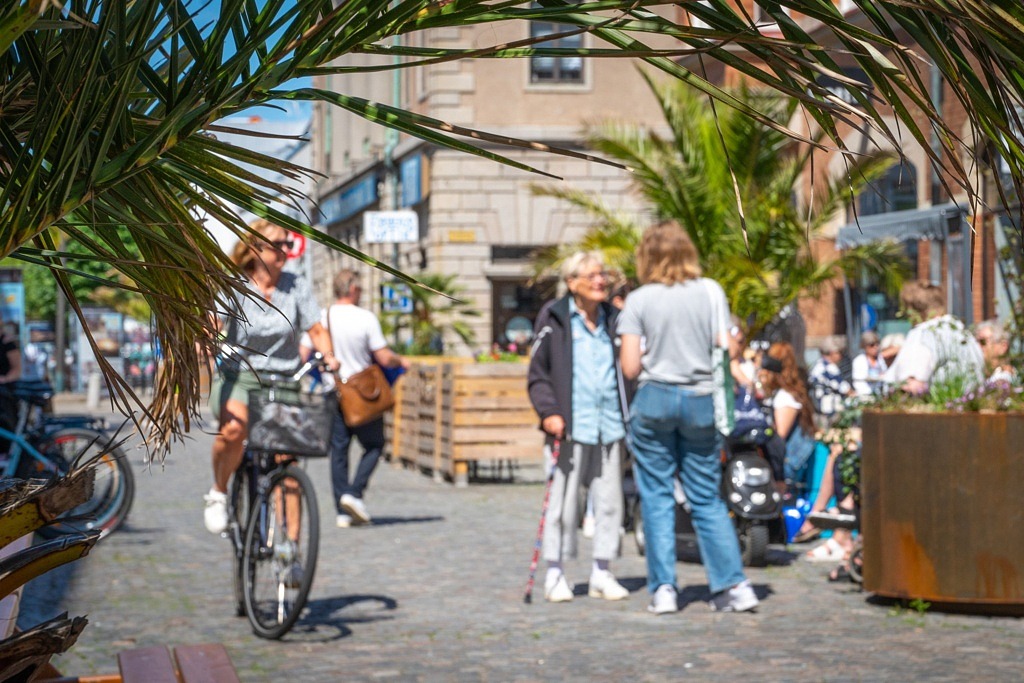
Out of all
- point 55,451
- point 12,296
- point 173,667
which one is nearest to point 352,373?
point 55,451

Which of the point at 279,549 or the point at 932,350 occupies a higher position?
the point at 932,350

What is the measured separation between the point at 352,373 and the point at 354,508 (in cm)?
104

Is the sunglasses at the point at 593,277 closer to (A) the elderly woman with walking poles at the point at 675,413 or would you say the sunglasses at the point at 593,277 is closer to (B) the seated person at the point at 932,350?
(A) the elderly woman with walking poles at the point at 675,413

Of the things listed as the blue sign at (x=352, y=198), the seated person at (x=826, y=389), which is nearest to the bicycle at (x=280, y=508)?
the seated person at (x=826, y=389)

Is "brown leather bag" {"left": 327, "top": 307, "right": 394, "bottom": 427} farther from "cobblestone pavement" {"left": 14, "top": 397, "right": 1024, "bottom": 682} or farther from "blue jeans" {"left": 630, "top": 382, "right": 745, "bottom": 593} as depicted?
"blue jeans" {"left": 630, "top": 382, "right": 745, "bottom": 593}

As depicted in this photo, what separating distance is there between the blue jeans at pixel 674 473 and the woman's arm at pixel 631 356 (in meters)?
0.09

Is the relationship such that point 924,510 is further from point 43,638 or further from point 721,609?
point 43,638

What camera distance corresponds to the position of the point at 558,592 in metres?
8.05

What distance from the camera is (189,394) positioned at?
9.56 ft

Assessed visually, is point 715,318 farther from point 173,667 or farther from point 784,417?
point 173,667

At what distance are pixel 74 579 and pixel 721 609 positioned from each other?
3.82 metres

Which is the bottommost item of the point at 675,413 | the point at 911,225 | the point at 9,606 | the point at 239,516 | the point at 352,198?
the point at 239,516

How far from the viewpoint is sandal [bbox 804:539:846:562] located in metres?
9.66

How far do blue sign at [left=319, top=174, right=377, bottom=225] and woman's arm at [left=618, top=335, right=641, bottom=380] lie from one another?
32.2 meters
